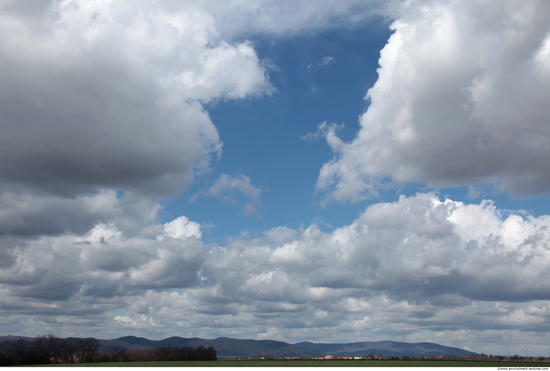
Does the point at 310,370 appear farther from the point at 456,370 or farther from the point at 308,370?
the point at 456,370

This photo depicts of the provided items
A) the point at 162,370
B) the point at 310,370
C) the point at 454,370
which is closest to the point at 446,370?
the point at 454,370

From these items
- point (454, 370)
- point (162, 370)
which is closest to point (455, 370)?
point (454, 370)

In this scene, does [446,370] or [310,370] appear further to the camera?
[310,370]

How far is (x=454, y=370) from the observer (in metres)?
149

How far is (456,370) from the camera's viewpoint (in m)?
150

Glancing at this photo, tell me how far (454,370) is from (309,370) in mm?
51076

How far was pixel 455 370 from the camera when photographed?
14925 centimetres

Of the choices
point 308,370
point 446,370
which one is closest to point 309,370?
point 308,370

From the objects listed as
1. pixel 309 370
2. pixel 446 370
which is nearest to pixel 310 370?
pixel 309 370

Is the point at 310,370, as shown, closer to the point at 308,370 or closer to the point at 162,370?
the point at 308,370

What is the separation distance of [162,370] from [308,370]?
170ft

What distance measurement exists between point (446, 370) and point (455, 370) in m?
8.09

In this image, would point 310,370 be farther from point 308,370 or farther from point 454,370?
point 454,370

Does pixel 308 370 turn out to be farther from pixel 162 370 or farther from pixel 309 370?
pixel 162 370
